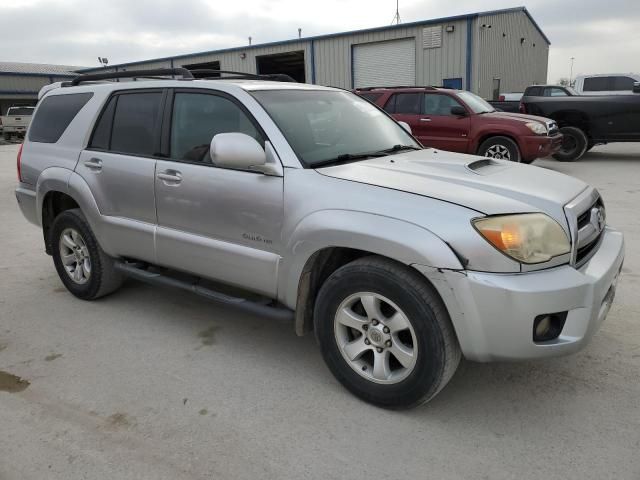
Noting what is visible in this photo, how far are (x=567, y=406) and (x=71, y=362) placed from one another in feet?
9.69

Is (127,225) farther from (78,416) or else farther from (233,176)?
(78,416)

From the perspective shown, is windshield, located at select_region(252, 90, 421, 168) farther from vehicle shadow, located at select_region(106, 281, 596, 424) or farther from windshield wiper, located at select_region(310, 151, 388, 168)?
vehicle shadow, located at select_region(106, 281, 596, 424)

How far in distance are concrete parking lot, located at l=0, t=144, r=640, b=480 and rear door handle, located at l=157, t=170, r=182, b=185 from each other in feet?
3.62

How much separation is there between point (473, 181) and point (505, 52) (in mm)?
22456

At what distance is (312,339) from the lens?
3.64 meters

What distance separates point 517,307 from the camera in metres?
2.29

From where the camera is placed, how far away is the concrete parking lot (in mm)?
2369

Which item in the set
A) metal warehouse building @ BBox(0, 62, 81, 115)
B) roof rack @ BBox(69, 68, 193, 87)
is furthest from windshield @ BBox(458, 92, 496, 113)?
metal warehouse building @ BBox(0, 62, 81, 115)

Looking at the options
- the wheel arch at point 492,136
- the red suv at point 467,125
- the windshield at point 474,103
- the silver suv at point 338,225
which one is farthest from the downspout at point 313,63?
the silver suv at point 338,225

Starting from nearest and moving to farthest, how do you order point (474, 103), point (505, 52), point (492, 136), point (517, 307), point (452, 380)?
point (517, 307) < point (452, 380) < point (492, 136) < point (474, 103) < point (505, 52)

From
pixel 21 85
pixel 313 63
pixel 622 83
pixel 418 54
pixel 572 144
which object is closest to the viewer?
pixel 572 144

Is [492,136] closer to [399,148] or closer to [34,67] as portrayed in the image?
[399,148]

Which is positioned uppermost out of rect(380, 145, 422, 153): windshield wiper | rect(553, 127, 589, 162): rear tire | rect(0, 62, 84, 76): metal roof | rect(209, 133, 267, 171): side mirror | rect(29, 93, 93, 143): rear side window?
rect(0, 62, 84, 76): metal roof

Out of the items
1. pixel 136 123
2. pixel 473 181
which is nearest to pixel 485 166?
pixel 473 181
